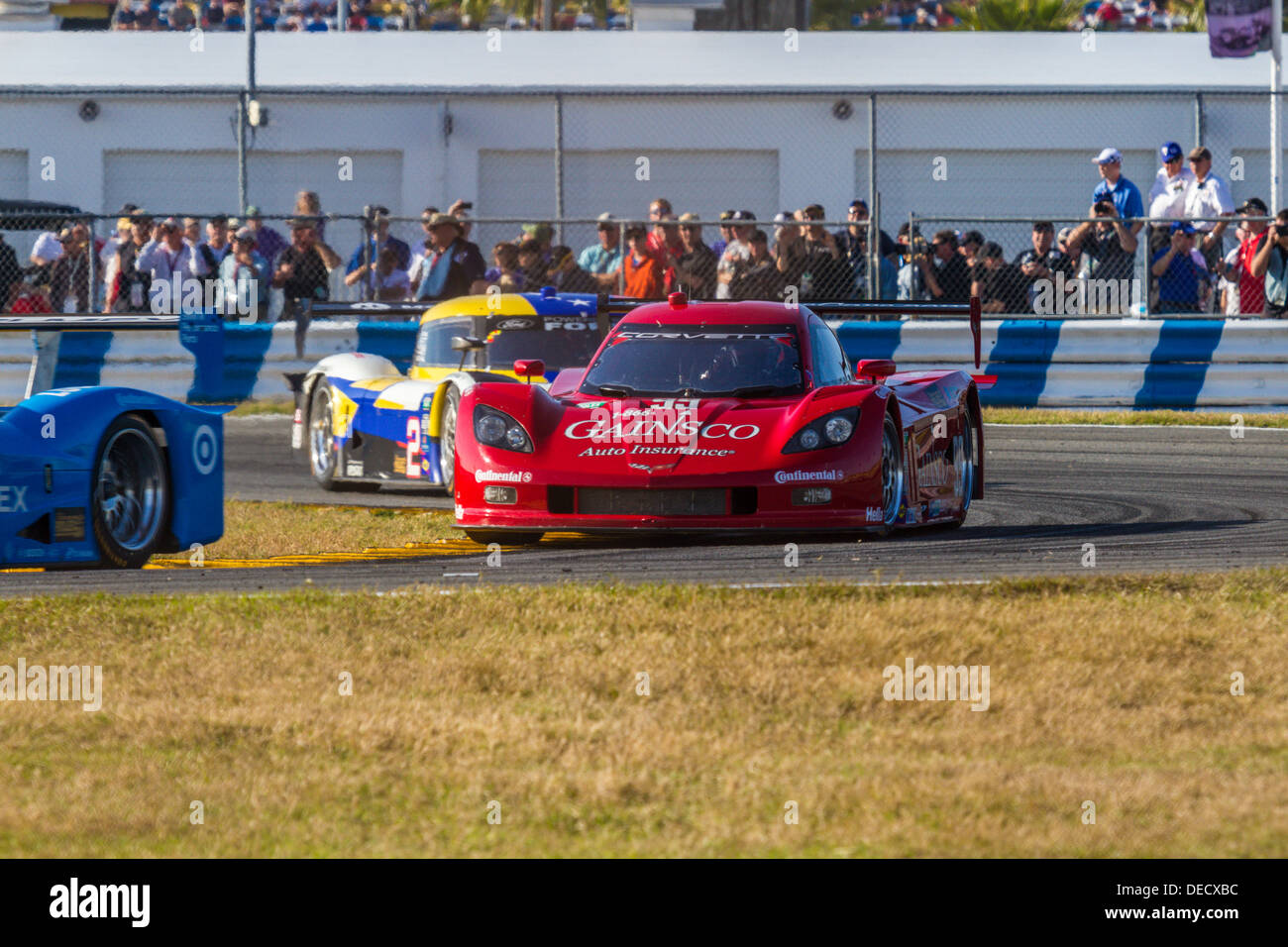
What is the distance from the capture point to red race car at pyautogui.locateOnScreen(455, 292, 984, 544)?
29.4 ft

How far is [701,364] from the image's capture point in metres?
9.83

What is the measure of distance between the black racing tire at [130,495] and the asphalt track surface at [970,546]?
17 cm

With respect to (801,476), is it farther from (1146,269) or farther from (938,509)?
(1146,269)

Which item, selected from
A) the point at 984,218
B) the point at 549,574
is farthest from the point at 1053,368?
the point at 549,574

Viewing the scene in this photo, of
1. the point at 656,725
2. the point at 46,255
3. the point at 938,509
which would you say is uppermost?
the point at 46,255

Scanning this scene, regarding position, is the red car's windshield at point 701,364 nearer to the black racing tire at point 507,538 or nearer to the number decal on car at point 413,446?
the black racing tire at point 507,538

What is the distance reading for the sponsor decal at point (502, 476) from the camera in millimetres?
9156

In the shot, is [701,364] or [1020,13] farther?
[1020,13]

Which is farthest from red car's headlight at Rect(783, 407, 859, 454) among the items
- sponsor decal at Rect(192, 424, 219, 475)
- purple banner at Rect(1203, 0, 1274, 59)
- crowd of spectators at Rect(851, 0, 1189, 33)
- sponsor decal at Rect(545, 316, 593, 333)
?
crowd of spectators at Rect(851, 0, 1189, 33)

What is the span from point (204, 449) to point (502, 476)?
1383 millimetres

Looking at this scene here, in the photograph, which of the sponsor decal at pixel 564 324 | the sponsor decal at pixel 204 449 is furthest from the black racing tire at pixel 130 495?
the sponsor decal at pixel 564 324

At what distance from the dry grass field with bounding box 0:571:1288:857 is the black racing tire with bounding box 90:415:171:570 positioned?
0.78 metres

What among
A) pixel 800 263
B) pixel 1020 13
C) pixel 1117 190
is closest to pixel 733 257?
pixel 800 263
